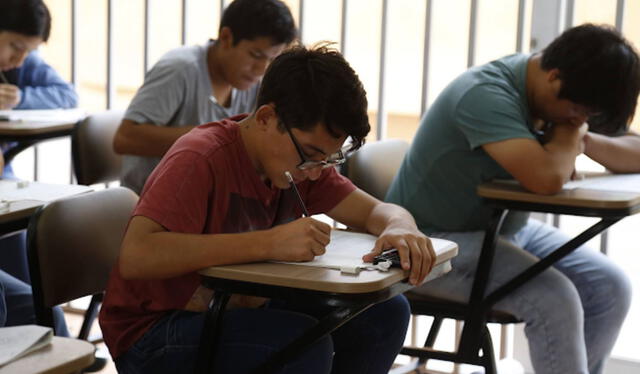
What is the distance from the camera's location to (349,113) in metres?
1.86

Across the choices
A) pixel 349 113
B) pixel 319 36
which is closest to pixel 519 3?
pixel 349 113

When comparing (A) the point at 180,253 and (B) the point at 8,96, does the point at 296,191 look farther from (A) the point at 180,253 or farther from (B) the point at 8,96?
(B) the point at 8,96

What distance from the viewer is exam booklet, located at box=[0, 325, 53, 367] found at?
4.11ft

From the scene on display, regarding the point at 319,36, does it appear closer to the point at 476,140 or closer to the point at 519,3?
the point at 519,3

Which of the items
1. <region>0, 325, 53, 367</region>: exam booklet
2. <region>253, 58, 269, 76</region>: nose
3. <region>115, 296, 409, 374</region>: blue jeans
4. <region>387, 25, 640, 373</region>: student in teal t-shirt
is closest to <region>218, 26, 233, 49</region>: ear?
<region>253, 58, 269, 76</region>: nose

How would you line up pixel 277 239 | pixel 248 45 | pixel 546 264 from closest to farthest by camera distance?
1. pixel 277 239
2. pixel 546 264
3. pixel 248 45

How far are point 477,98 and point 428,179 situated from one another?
0.87ft

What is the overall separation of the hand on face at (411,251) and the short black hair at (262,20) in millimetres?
1194

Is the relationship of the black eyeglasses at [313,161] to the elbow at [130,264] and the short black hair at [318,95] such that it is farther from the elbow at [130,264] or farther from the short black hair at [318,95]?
the elbow at [130,264]

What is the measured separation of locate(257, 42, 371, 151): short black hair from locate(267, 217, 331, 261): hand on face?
0.20 meters

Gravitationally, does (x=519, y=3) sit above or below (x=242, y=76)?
above

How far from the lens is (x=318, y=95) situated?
185 centimetres

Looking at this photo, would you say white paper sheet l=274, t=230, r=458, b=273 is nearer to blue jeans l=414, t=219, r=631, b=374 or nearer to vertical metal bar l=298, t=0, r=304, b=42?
blue jeans l=414, t=219, r=631, b=374

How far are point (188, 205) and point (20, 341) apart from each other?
0.55 metres
